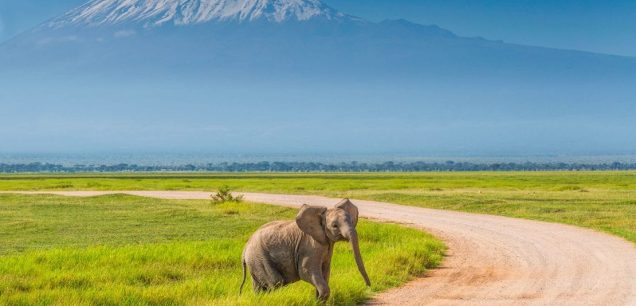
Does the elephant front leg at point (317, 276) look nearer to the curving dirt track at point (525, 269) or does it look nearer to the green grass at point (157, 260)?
the green grass at point (157, 260)

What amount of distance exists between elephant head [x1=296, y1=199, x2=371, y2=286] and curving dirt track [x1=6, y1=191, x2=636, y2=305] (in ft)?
9.00

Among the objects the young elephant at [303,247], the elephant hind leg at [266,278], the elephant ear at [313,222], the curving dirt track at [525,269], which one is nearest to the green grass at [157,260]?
the elephant hind leg at [266,278]

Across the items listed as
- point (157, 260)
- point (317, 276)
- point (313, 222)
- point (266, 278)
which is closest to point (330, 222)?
point (313, 222)

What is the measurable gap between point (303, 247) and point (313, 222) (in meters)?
0.54

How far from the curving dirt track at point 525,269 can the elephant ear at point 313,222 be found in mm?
2773

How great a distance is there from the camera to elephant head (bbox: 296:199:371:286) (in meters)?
13.7

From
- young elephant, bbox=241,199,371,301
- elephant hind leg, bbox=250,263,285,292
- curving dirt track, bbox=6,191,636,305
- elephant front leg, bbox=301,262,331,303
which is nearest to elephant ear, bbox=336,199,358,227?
young elephant, bbox=241,199,371,301

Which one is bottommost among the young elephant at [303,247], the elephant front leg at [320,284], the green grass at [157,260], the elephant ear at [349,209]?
the green grass at [157,260]

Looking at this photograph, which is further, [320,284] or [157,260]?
[157,260]

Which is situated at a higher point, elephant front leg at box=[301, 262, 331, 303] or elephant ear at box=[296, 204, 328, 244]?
elephant ear at box=[296, 204, 328, 244]

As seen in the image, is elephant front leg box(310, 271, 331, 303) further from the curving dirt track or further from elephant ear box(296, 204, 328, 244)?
the curving dirt track

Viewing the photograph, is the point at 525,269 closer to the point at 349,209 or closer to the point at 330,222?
the point at 349,209

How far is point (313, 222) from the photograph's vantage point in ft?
46.2

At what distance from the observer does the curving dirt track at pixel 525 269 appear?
16562mm
